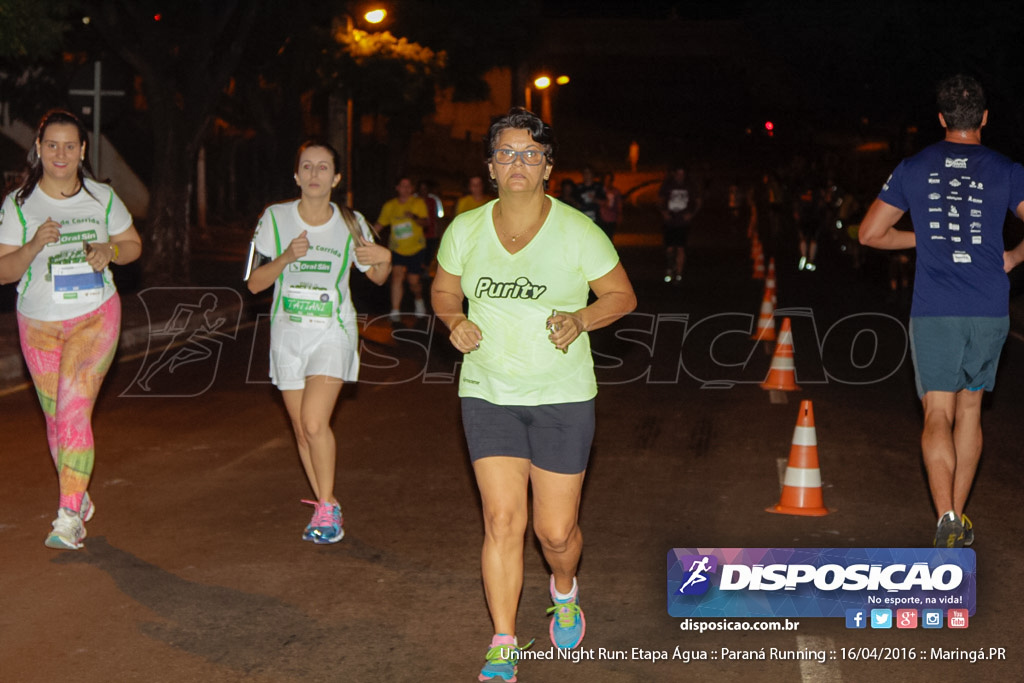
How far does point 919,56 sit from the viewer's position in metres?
27.0

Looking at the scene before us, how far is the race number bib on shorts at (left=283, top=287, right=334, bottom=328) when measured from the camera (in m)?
6.84

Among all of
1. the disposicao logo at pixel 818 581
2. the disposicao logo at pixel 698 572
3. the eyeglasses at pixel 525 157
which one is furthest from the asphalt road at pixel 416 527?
the eyeglasses at pixel 525 157

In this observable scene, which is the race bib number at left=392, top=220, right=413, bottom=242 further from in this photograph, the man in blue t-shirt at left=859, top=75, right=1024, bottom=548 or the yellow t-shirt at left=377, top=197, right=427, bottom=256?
the man in blue t-shirt at left=859, top=75, right=1024, bottom=548

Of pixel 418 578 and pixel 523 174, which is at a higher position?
pixel 523 174

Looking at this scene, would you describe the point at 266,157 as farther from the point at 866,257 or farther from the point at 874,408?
the point at 874,408

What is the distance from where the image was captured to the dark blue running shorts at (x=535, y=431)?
4.88 meters

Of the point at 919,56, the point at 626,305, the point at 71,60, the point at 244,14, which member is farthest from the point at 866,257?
the point at 626,305

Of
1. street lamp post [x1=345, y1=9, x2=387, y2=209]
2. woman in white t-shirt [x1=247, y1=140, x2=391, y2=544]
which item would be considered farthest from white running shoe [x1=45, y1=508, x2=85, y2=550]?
street lamp post [x1=345, y1=9, x2=387, y2=209]

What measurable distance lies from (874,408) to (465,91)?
3316 cm

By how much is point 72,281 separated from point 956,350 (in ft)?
13.9

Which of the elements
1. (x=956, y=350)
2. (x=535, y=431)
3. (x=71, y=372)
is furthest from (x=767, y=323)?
(x=535, y=431)

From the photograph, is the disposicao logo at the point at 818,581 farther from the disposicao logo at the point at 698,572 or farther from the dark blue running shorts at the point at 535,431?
the dark blue running shorts at the point at 535,431

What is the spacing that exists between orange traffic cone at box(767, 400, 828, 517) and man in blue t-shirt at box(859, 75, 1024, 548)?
47.2 inches

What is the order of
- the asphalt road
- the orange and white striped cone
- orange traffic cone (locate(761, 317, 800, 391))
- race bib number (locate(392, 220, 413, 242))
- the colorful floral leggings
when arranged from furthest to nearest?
race bib number (locate(392, 220, 413, 242)) < the orange and white striped cone < orange traffic cone (locate(761, 317, 800, 391)) < the colorful floral leggings < the asphalt road
